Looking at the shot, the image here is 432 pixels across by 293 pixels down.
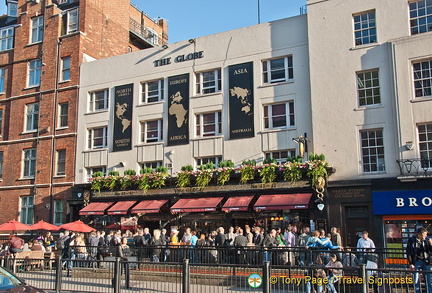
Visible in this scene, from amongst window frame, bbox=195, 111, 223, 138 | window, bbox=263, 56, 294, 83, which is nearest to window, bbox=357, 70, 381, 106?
window, bbox=263, 56, 294, 83

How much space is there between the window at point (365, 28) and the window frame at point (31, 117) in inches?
824

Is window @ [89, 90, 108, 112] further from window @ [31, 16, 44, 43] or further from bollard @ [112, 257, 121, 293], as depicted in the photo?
bollard @ [112, 257, 121, 293]

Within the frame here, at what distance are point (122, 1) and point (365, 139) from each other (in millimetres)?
21568

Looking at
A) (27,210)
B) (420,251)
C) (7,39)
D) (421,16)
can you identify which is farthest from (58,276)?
(7,39)

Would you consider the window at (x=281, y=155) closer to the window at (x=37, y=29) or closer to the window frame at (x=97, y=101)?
the window frame at (x=97, y=101)

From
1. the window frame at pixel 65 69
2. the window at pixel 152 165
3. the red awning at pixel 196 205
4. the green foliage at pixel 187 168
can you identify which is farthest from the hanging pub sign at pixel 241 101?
the window frame at pixel 65 69

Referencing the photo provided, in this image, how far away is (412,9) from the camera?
70.7 ft

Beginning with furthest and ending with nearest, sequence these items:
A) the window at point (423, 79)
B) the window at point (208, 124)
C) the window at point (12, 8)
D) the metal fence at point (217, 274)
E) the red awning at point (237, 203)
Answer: the window at point (12, 8), the window at point (208, 124), the red awning at point (237, 203), the window at point (423, 79), the metal fence at point (217, 274)

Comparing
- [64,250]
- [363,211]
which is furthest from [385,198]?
[64,250]

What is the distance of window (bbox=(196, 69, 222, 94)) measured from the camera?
26.1m

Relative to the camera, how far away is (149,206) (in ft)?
82.1

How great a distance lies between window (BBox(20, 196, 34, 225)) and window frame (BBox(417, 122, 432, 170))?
76.4ft

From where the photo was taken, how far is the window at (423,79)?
20656 mm

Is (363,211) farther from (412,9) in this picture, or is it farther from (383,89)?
(412,9)
